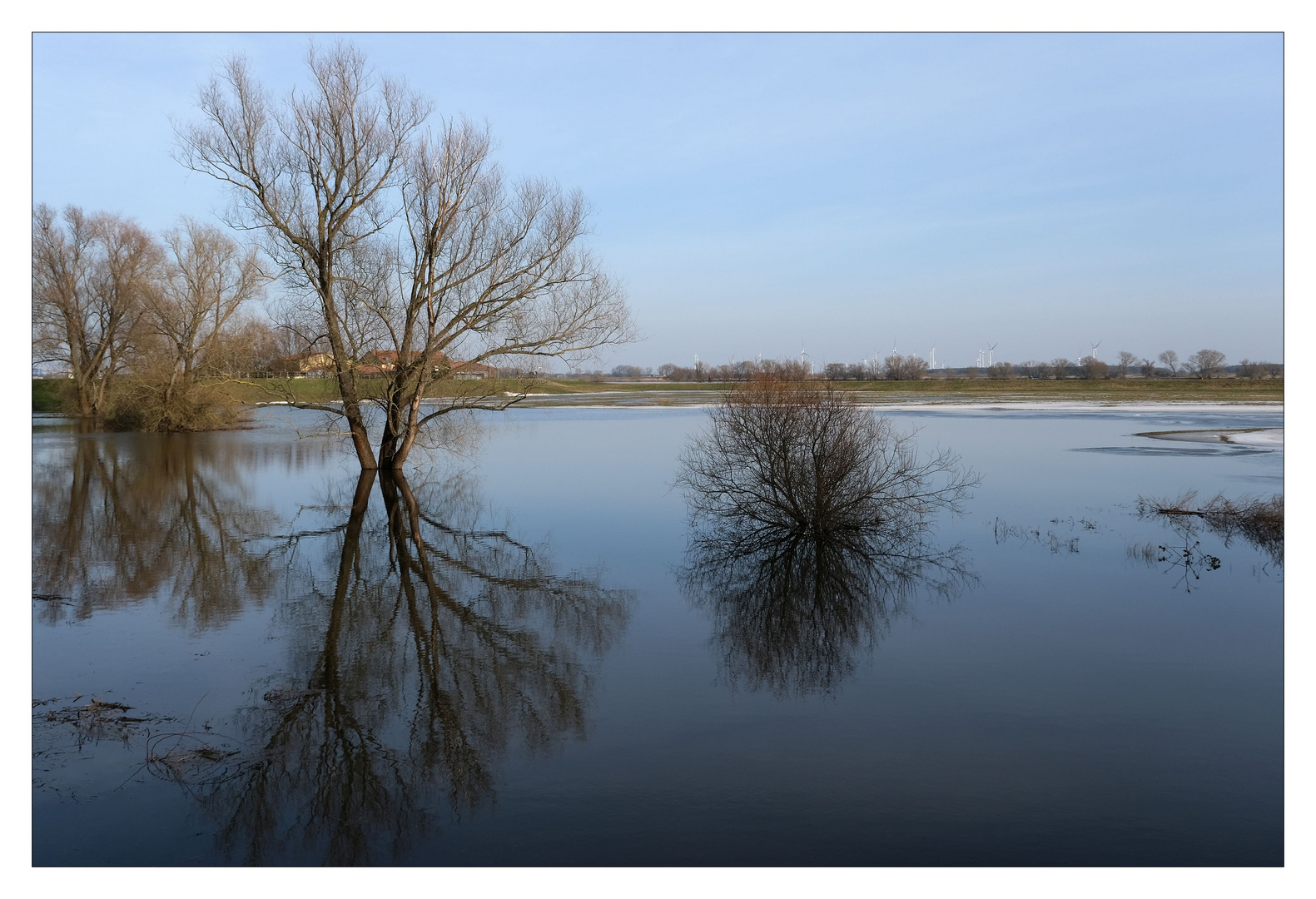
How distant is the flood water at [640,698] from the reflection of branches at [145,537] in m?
0.12

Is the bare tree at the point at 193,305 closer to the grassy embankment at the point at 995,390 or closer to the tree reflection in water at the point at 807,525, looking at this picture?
the grassy embankment at the point at 995,390

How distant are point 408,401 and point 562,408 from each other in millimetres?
40762

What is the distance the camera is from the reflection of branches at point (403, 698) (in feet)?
21.3

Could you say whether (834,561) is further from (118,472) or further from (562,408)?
(562,408)

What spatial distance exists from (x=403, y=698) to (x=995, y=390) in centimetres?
8561

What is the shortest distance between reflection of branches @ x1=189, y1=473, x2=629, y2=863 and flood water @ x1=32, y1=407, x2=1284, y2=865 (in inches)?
1.5

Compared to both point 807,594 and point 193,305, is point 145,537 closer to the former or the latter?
point 807,594

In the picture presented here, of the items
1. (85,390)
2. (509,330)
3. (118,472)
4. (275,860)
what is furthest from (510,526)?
(85,390)

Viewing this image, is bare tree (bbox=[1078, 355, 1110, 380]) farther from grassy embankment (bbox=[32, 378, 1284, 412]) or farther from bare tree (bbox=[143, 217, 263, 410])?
bare tree (bbox=[143, 217, 263, 410])

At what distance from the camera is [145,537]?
55.6ft

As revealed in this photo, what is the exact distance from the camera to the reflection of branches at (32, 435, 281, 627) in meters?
12.6

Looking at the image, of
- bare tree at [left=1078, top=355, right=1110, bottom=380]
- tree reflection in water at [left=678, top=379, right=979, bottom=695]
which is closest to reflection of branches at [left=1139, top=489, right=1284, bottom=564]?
tree reflection in water at [left=678, top=379, right=979, bottom=695]

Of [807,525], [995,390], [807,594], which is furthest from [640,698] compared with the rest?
[995,390]
